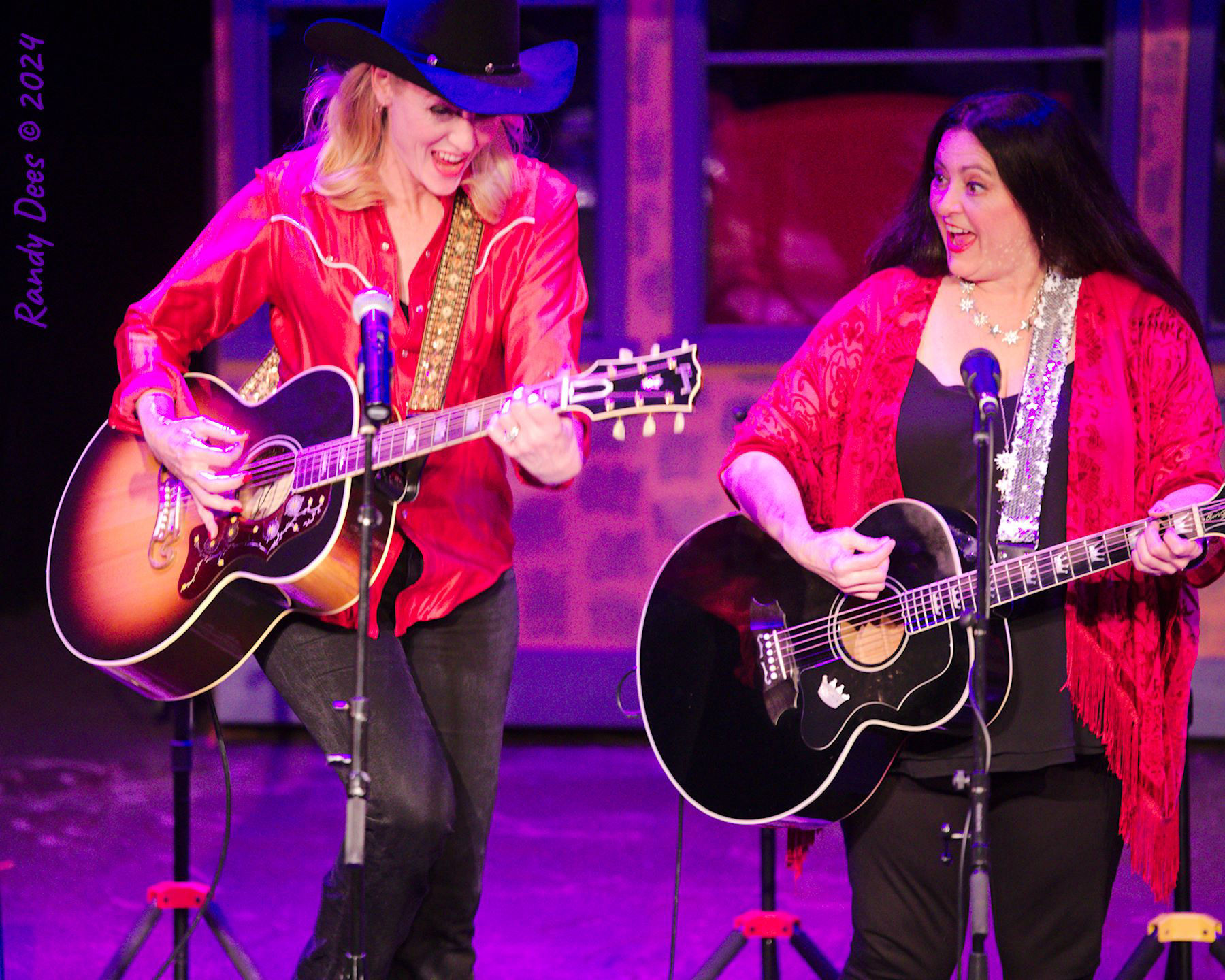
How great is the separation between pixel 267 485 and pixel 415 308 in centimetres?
47

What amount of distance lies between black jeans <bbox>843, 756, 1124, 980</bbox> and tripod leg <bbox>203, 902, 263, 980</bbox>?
143 cm

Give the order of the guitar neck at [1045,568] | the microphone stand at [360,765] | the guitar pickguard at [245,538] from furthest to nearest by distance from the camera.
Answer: the guitar pickguard at [245,538]
the guitar neck at [1045,568]
the microphone stand at [360,765]

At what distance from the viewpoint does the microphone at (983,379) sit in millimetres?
2404

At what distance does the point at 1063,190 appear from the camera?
9.20 ft

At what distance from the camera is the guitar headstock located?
8.72ft

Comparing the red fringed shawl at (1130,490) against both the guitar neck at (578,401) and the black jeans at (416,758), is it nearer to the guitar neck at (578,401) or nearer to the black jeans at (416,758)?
the guitar neck at (578,401)

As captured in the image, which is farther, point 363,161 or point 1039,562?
point 363,161

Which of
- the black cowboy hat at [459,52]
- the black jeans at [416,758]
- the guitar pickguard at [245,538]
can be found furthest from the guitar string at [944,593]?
the black cowboy hat at [459,52]

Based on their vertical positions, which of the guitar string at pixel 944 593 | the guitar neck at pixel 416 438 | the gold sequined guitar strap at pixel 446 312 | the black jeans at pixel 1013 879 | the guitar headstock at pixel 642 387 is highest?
the gold sequined guitar strap at pixel 446 312

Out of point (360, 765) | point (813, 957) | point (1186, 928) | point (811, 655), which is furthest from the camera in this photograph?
point (813, 957)

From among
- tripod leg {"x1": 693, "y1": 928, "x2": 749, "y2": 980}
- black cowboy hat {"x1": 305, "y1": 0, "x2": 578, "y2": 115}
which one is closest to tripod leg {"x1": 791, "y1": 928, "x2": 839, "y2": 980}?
tripod leg {"x1": 693, "y1": 928, "x2": 749, "y2": 980}

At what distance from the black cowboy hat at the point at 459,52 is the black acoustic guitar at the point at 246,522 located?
55 centimetres

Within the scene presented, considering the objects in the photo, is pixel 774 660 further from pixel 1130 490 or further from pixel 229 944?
pixel 229 944

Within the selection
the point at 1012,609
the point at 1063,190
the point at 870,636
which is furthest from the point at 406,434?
the point at 1063,190
